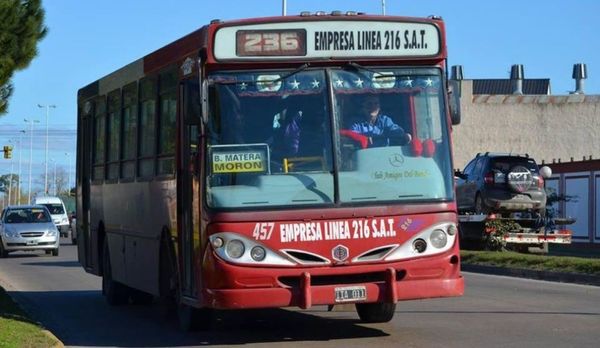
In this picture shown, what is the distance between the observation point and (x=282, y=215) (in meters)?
11.2

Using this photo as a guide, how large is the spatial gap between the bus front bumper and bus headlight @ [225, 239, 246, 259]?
0.12 metres

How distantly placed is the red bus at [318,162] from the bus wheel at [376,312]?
188 cm

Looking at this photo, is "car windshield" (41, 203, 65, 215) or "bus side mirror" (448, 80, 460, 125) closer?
"bus side mirror" (448, 80, 460, 125)

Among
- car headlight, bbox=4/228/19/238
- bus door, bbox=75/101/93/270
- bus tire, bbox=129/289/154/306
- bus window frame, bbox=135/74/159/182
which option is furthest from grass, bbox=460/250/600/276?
car headlight, bbox=4/228/19/238

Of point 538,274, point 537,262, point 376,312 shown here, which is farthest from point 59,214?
point 376,312

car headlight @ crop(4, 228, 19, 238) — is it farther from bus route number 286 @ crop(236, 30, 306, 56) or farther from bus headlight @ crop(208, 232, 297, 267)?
bus headlight @ crop(208, 232, 297, 267)

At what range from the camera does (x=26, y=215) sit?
38094 millimetres

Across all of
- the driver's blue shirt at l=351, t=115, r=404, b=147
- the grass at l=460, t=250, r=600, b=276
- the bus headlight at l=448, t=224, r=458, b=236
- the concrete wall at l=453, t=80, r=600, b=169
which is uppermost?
the concrete wall at l=453, t=80, r=600, b=169

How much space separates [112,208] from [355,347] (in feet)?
19.1

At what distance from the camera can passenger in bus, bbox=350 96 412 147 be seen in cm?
1156

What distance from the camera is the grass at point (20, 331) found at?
458 inches

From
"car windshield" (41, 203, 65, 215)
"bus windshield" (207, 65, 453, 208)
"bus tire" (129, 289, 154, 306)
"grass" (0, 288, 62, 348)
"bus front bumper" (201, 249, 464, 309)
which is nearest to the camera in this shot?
"bus front bumper" (201, 249, 464, 309)

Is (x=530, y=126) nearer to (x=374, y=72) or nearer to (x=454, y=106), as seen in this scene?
(x=454, y=106)

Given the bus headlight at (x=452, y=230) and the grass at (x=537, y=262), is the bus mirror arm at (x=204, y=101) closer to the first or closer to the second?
the bus headlight at (x=452, y=230)
